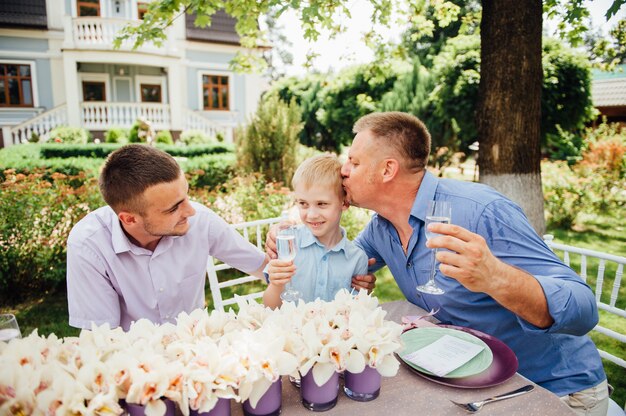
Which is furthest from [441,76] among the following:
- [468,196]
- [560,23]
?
[468,196]

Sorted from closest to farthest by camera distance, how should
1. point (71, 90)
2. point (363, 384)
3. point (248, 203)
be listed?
point (363, 384) → point (248, 203) → point (71, 90)

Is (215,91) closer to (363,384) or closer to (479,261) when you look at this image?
(479,261)

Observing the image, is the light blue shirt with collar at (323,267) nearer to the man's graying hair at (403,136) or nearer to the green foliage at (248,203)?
the man's graying hair at (403,136)

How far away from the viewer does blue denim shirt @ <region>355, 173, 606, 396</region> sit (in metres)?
1.86

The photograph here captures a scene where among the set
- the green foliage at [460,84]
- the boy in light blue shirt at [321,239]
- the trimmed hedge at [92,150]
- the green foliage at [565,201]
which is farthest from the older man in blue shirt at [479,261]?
the trimmed hedge at [92,150]

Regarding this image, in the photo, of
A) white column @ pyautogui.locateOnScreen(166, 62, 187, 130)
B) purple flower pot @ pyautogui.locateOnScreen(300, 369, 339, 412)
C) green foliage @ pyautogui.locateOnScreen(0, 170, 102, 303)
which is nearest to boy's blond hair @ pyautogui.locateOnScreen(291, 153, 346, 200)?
purple flower pot @ pyautogui.locateOnScreen(300, 369, 339, 412)

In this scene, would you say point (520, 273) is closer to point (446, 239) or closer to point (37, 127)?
point (446, 239)

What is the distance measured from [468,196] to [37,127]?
70.9 feet

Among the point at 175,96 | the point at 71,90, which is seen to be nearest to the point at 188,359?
the point at 175,96

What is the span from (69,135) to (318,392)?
61.9 feet

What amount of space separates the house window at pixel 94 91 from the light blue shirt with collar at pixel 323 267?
22444mm

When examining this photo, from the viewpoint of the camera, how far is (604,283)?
18.1ft

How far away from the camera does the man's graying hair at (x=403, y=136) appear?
235 cm

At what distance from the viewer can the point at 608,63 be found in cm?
653
